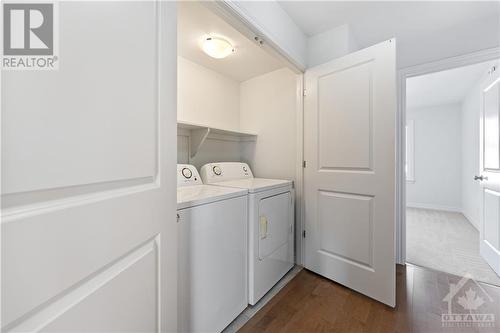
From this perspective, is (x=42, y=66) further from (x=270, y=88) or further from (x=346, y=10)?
(x=270, y=88)

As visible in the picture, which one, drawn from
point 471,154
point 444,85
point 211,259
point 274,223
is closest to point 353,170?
point 274,223

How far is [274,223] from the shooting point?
1.82m

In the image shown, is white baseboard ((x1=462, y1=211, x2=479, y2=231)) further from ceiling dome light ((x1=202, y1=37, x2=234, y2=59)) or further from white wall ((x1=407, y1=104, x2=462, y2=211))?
ceiling dome light ((x1=202, y1=37, x2=234, y2=59))

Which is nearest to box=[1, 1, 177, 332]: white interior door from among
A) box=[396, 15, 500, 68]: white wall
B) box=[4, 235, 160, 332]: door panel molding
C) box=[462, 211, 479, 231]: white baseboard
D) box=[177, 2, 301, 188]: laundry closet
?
box=[4, 235, 160, 332]: door panel molding

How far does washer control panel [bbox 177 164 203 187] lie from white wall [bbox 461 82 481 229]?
410cm

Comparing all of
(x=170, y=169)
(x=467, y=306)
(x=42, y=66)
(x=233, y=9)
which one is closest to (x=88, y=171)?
(x=42, y=66)

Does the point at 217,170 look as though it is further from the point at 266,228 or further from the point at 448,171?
the point at 448,171

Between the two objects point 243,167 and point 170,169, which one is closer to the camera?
point 170,169

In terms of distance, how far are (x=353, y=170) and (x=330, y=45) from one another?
4.07 feet

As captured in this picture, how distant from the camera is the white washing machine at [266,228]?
1.59 m

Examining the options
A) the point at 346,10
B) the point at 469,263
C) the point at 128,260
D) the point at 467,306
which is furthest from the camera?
the point at 469,263

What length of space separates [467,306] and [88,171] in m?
2.60

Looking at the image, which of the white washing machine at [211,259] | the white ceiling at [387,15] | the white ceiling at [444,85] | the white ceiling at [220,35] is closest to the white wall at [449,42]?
the white ceiling at [387,15]

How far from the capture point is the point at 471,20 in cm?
190
